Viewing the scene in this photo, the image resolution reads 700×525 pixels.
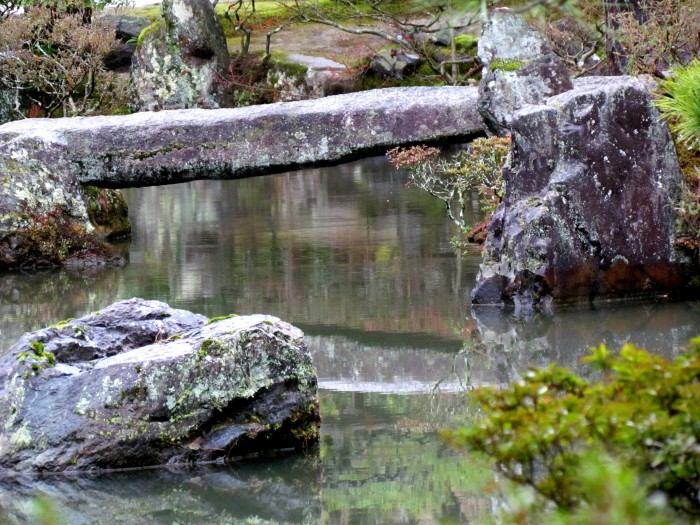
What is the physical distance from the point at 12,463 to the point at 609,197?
5511 mm

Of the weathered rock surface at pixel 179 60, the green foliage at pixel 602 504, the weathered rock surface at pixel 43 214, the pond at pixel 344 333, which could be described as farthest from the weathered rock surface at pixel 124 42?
the green foliage at pixel 602 504

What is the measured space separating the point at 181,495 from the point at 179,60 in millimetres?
17058

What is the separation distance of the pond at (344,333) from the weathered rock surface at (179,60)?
4441mm

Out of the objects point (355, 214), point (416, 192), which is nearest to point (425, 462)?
point (355, 214)

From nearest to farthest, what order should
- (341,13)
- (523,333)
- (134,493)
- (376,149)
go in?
(134,493) < (523,333) < (376,149) < (341,13)

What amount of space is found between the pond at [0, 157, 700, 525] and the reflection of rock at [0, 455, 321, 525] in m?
0.01

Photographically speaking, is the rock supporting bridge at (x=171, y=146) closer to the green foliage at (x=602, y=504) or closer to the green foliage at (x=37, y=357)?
the green foliage at (x=37, y=357)

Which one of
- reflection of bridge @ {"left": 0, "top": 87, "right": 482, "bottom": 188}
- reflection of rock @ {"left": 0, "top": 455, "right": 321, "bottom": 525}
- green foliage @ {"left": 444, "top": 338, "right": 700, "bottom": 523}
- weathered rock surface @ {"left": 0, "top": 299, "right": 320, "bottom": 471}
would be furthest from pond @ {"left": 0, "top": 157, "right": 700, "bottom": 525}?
green foliage @ {"left": 444, "top": 338, "right": 700, "bottom": 523}

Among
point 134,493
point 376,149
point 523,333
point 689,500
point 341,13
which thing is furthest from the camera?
point 341,13

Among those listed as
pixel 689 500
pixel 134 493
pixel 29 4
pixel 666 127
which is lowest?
pixel 134 493

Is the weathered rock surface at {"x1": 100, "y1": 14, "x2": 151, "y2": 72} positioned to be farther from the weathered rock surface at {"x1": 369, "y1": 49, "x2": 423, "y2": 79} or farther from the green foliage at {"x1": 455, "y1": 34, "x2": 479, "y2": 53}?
the green foliage at {"x1": 455, "y1": 34, "x2": 479, "y2": 53}

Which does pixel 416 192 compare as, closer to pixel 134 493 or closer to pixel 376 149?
pixel 376 149

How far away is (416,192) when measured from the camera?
17.8m

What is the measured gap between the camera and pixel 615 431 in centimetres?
304
